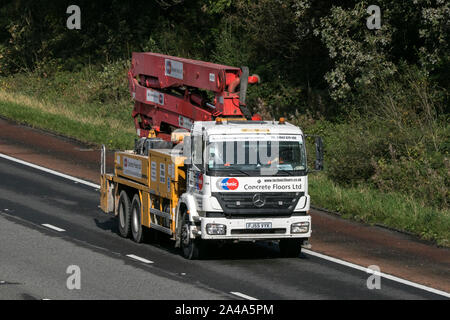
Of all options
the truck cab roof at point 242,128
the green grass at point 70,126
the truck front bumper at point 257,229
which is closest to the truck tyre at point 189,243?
the truck front bumper at point 257,229

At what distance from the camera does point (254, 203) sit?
65.8 ft

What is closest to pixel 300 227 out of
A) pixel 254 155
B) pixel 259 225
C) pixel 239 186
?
pixel 259 225

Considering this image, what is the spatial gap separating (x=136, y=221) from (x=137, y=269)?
383 centimetres

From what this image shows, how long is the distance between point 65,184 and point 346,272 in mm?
12537

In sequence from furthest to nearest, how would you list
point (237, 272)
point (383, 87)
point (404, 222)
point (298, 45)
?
1. point (298, 45)
2. point (383, 87)
3. point (404, 222)
4. point (237, 272)

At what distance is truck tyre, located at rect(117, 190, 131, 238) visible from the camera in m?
23.5

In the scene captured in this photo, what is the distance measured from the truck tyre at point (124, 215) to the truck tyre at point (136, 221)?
110 mm

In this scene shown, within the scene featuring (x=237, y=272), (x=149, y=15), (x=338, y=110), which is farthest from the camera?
(x=149, y=15)

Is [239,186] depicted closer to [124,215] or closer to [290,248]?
[290,248]

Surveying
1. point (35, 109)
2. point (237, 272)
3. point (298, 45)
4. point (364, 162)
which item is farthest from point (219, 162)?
point (35, 109)

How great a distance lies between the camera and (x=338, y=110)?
36562mm

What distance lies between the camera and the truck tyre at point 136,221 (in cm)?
2294

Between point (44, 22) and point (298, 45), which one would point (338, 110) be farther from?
point (44, 22)

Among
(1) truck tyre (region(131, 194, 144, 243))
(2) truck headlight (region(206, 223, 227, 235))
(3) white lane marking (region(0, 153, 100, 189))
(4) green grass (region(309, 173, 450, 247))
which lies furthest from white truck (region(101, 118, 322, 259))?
(3) white lane marking (region(0, 153, 100, 189))
